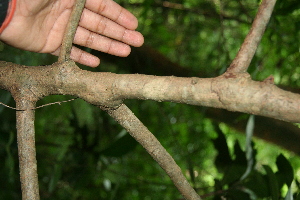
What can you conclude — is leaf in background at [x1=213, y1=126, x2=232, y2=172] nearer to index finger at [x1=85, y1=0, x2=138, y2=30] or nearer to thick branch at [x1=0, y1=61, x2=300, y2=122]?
index finger at [x1=85, y1=0, x2=138, y2=30]

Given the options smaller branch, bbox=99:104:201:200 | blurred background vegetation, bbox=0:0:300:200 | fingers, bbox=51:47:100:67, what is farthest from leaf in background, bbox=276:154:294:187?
fingers, bbox=51:47:100:67

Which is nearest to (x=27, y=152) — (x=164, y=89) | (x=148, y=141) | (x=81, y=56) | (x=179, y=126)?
(x=148, y=141)

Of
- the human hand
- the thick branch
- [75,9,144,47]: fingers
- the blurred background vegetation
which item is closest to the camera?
the thick branch

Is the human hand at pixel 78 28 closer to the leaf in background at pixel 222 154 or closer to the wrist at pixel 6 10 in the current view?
the wrist at pixel 6 10

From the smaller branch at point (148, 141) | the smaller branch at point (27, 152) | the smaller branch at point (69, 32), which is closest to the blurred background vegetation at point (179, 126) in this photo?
the smaller branch at point (148, 141)

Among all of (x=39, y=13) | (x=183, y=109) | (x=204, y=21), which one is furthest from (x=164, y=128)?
(x=39, y=13)

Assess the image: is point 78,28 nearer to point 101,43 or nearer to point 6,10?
point 101,43
